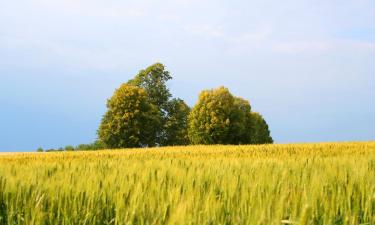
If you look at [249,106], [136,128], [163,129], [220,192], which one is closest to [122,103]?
[136,128]

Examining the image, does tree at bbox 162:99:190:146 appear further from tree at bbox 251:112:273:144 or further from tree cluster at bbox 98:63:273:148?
tree at bbox 251:112:273:144

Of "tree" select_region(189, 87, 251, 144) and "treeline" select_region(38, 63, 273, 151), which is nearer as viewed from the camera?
"treeline" select_region(38, 63, 273, 151)

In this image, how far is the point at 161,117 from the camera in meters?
54.2

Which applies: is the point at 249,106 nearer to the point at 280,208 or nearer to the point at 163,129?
the point at 163,129

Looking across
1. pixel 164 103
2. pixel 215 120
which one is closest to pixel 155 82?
pixel 164 103

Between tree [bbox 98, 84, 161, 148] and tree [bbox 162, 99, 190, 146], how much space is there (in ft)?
12.5

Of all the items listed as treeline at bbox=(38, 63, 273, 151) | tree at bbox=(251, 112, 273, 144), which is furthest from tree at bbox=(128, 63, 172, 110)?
tree at bbox=(251, 112, 273, 144)

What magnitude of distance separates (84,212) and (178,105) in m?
54.3

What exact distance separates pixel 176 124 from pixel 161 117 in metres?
2.30

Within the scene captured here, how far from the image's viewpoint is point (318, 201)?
10.1 feet

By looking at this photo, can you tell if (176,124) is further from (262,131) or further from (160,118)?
(262,131)

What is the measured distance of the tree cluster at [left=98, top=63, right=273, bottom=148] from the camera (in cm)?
4941

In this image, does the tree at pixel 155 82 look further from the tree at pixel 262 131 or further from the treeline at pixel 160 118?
the tree at pixel 262 131

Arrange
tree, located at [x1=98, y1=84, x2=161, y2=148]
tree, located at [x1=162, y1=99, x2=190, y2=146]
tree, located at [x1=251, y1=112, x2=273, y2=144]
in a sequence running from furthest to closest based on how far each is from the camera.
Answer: tree, located at [x1=251, y1=112, x2=273, y2=144], tree, located at [x1=162, y1=99, x2=190, y2=146], tree, located at [x1=98, y1=84, x2=161, y2=148]
